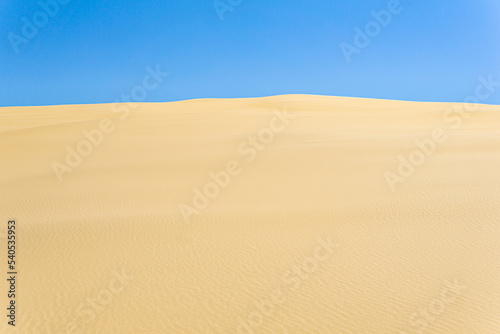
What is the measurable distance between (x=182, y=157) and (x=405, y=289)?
800cm

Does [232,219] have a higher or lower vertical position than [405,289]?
higher

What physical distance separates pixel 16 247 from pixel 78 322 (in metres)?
2.19

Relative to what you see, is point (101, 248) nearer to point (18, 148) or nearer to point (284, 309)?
point (284, 309)

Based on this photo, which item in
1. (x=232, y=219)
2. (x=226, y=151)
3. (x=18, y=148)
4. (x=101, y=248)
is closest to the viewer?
(x=101, y=248)

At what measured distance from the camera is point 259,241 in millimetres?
5129

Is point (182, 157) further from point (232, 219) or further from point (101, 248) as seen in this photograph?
point (101, 248)

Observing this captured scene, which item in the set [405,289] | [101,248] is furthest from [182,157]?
[405,289]

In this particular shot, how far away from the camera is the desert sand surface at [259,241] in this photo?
139 inches

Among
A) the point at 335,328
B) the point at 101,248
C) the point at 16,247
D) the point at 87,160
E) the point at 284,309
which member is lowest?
the point at 335,328

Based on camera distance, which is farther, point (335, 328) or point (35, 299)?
point (35, 299)

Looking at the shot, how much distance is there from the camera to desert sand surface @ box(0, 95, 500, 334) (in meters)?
3.52

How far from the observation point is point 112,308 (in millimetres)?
3689

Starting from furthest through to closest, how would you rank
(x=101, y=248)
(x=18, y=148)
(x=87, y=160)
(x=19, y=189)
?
1. (x=18, y=148)
2. (x=87, y=160)
3. (x=19, y=189)
4. (x=101, y=248)

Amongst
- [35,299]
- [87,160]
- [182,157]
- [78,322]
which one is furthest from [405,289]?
[87,160]
